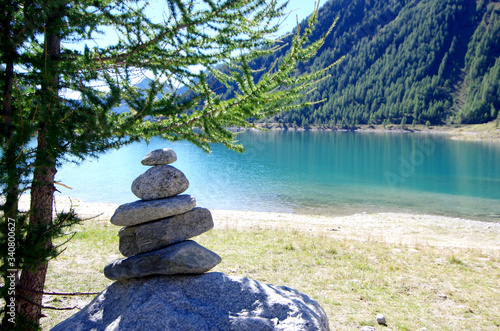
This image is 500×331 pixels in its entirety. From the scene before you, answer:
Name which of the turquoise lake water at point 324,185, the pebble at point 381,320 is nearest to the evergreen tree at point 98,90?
the pebble at point 381,320

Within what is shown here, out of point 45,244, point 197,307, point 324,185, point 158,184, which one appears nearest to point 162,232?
point 158,184

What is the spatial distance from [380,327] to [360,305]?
1081mm

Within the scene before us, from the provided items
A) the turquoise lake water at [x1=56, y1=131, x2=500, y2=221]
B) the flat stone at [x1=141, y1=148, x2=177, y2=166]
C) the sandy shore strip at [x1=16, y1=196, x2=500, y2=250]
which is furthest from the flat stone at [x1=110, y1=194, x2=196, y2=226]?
the turquoise lake water at [x1=56, y1=131, x2=500, y2=221]

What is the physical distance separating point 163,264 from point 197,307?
1070mm

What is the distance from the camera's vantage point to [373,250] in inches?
531

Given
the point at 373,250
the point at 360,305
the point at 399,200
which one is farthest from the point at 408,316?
the point at 399,200

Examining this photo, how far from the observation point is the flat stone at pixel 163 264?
6387mm

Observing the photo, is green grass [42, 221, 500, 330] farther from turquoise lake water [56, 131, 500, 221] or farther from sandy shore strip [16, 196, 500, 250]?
turquoise lake water [56, 131, 500, 221]

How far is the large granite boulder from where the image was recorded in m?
5.43

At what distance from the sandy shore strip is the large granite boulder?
10980 millimetres

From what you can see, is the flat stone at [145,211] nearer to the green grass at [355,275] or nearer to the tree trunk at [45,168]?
the tree trunk at [45,168]

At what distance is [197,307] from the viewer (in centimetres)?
582

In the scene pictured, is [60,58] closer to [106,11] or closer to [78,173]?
[106,11]

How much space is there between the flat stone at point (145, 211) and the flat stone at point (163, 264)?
2.19 ft
